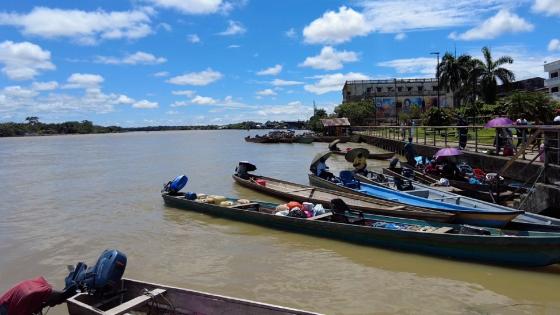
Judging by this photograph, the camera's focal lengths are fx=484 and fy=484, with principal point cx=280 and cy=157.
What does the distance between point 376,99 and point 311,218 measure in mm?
89478

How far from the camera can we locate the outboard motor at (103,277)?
6.83 meters

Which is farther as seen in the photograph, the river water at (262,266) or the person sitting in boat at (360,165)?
the person sitting in boat at (360,165)

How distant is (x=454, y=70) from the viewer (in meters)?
66.3

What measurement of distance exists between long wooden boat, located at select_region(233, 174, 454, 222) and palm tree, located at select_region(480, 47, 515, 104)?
46153 mm

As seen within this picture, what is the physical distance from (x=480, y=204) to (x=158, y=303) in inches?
364

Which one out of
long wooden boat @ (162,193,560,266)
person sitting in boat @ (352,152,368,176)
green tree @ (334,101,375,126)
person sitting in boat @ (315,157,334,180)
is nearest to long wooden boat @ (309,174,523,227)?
person sitting in boat @ (315,157,334,180)

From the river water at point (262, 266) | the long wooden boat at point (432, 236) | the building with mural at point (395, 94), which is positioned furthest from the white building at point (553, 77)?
the long wooden boat at point (432, 236)

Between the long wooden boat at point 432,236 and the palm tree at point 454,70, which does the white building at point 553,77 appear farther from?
the long wooden boat at point 432,236

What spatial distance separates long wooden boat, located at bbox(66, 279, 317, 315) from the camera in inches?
243

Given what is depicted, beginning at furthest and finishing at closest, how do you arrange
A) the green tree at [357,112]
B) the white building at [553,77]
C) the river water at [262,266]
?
the green tree at [357,112]
the white building at [553,77]
the river water at [262,266]

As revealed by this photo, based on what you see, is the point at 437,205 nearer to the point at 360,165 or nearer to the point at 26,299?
the point at 360,165

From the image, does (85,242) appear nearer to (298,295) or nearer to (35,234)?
(35,234)

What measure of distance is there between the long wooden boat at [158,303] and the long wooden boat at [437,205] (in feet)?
22.8

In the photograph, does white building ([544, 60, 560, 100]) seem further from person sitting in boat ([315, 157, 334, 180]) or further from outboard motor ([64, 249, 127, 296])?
outboard motor ([64, 249, 127, 296])
